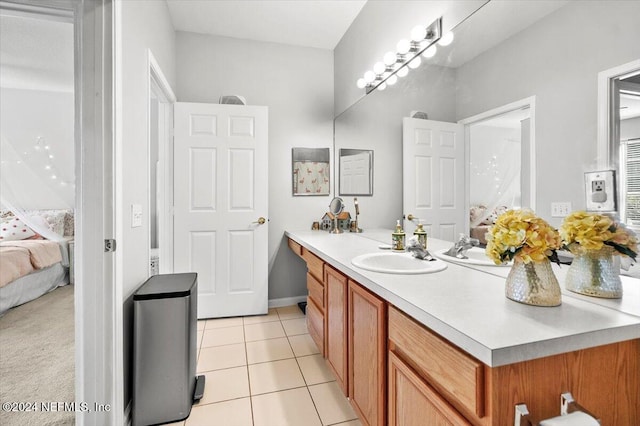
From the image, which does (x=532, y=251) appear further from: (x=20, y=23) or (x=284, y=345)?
(x=20, y=23)

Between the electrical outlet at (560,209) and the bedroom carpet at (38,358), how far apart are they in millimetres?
2391

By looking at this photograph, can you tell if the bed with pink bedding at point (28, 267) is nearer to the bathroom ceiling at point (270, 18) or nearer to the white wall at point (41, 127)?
the white wall at point (41, 127)

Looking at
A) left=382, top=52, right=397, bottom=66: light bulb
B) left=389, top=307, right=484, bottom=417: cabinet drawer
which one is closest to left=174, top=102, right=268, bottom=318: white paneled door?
left=382, top=52, right=397, bottom=66: light bulb

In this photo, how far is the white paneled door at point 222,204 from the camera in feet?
8.86

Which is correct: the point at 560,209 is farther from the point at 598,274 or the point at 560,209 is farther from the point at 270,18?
the point at 270,18

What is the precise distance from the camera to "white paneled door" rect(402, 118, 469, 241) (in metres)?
1.55

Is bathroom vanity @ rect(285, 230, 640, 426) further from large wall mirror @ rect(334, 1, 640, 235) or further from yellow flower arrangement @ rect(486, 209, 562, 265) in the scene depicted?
large wall mirror @ rect(334, 1, 640, 235)

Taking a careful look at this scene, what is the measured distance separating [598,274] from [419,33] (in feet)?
5.28

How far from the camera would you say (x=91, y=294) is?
130 cm

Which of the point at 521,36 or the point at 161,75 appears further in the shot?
the point at 161,75

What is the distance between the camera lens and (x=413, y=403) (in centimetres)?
92

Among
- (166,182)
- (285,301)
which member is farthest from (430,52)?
(285,301)

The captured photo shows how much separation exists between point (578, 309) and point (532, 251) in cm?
21

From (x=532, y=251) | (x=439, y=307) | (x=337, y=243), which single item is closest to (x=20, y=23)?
(x=337, y=243)
